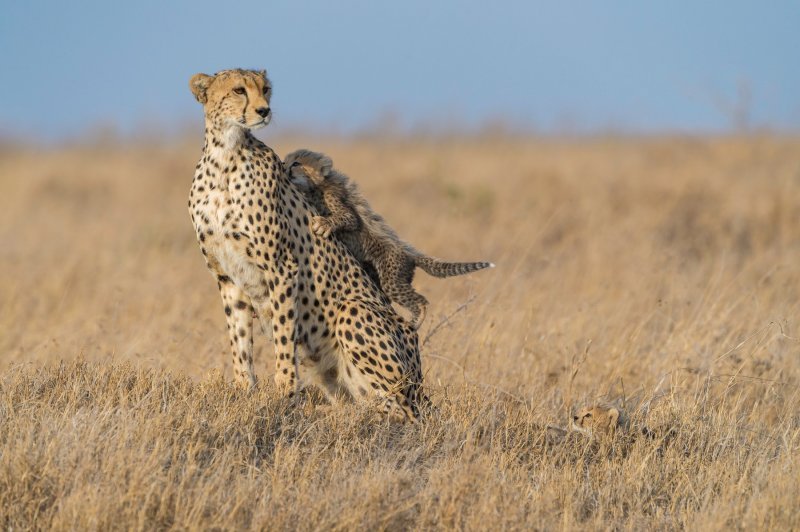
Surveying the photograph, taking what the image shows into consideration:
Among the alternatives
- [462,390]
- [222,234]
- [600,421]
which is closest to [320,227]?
[222,234]

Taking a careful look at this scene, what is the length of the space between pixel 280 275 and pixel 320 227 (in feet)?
0.99

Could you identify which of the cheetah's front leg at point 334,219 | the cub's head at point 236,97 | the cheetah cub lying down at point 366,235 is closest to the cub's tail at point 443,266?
the cheetah cub lying down at point 366,235

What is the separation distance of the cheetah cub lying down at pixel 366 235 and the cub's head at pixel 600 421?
831mm

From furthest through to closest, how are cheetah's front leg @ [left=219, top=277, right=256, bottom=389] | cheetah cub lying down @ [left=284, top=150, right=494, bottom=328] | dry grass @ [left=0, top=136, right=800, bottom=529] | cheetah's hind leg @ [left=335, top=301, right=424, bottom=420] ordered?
cheetah cub lying down @ [left=284, top=150, right=494, bottom=328]
cheetah's front leg @ [left=219, top=277, right=256, bottom=389]
cheetah's hind leg @ [left=335, top=301, right=424, bottom=420]
dry grass @ [left=0, top=136, right=800, bottom=529]

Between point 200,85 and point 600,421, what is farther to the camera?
point 200,85

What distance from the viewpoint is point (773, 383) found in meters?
5.04

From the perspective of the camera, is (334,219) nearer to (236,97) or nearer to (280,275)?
(280,275)

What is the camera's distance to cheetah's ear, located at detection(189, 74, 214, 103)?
420 cm

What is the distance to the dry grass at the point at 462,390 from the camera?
3357 mm

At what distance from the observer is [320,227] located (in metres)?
4.34

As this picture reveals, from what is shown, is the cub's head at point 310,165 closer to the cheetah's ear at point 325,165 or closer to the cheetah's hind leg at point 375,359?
the cheetah's ear at point 325,165

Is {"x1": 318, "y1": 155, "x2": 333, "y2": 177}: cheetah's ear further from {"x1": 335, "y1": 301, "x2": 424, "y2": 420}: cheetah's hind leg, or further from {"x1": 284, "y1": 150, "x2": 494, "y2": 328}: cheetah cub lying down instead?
{"x1": 335, "y1": 301, "x2": 424, "y2": 420}: cheetah's hind leg

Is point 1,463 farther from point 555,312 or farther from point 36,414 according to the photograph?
point 555,312

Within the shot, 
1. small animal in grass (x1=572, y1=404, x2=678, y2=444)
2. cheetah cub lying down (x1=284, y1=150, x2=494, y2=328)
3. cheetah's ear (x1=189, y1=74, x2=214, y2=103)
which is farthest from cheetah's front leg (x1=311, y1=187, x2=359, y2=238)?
small animal in grass (x1=572, y1=404, x2=678, y2=444)
